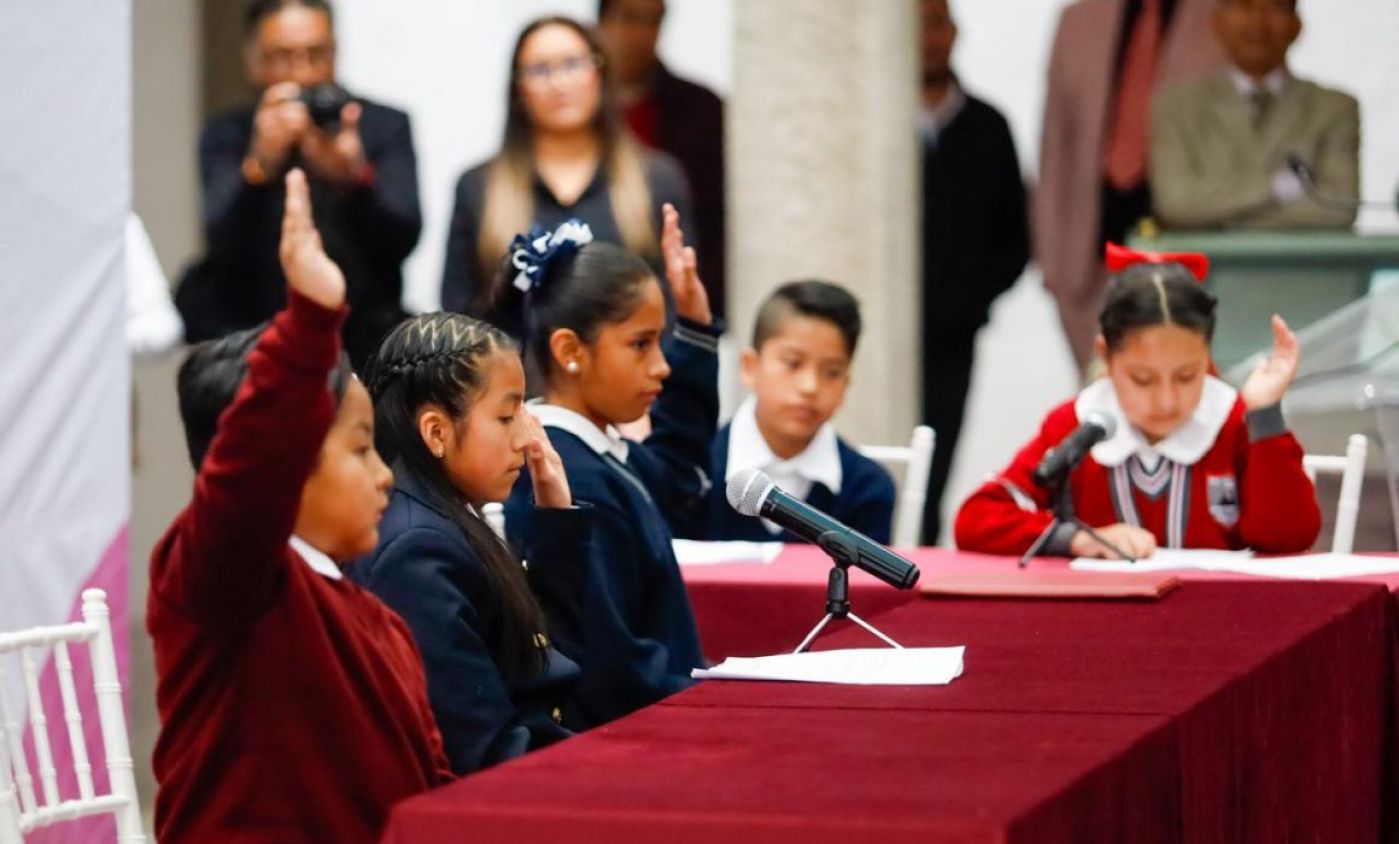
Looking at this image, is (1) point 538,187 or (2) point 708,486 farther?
(1) point 538,187

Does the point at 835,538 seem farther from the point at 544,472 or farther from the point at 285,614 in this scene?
the point at 285,614

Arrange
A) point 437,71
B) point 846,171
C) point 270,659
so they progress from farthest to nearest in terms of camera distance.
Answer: point 437,71, point 846,171, point 270,659

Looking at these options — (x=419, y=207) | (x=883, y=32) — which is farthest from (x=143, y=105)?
(x=883, y=32)

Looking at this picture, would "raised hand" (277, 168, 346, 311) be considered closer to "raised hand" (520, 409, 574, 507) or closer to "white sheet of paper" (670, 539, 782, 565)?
"raised hand" (520, 409, 574, 507)

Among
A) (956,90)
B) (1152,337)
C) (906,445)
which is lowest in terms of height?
(906,445)

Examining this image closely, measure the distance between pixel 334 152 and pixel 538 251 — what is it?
2648 millimetres

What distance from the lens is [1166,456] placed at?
4059mm

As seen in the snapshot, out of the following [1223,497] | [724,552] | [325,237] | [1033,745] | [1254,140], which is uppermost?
[1254,140]

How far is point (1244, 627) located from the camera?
290 centimetres

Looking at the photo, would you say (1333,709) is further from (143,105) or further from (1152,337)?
(143,105)

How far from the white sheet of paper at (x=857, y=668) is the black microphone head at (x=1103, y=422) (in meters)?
1.27

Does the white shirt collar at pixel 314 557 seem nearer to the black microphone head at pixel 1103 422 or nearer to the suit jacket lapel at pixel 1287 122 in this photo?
the black microphone head at pixel 1103 422

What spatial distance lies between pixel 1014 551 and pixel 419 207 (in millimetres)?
2622

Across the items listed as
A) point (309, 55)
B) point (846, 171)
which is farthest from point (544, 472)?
point (309, 55)
